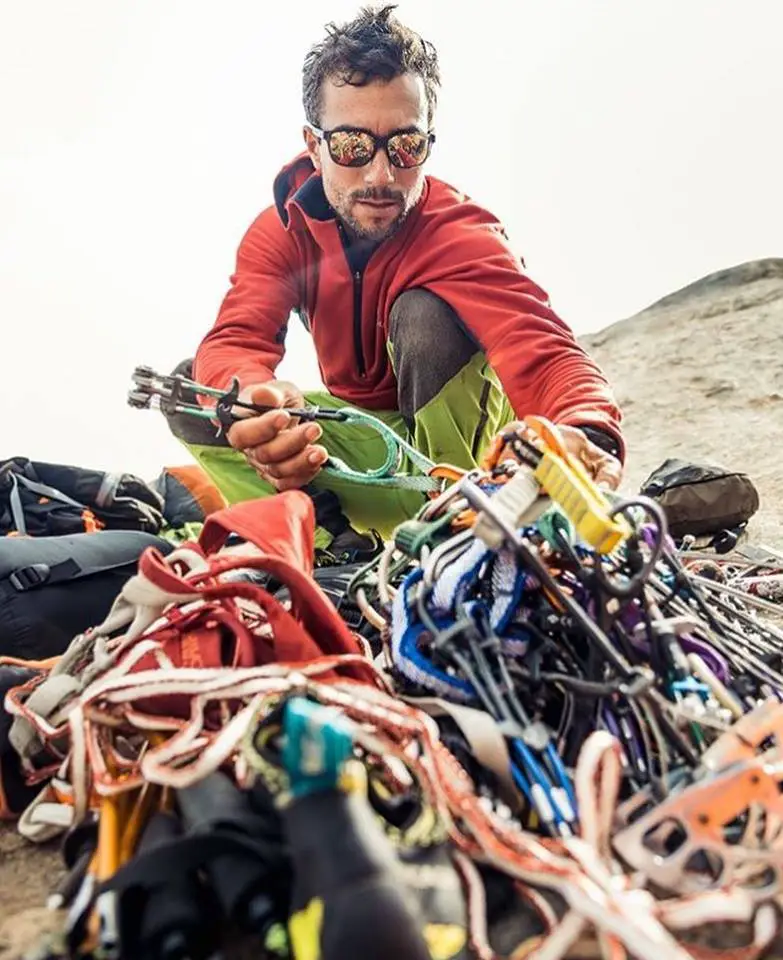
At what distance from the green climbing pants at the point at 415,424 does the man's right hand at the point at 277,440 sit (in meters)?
0.29

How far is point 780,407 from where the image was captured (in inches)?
159

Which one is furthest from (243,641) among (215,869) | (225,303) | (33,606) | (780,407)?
(780,407)

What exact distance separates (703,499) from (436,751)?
5.83ft

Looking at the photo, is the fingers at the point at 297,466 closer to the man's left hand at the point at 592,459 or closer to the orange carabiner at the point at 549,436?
the man's left hand at the point at 592,459

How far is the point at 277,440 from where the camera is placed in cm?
157

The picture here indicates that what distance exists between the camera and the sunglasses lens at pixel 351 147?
6.47 ft

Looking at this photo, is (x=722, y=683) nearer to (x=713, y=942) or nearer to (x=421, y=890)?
(x=713, y=942)

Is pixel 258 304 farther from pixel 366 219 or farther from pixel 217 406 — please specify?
pixel 217 406

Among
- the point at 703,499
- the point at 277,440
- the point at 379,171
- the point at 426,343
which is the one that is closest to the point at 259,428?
the point at 277,440

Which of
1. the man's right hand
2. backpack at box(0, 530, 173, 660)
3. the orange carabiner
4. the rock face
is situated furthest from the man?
the rock face

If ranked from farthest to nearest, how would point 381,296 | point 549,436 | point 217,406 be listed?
point 381,296 < point 217,406 < point 549,436

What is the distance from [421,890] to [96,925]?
234 millimetres

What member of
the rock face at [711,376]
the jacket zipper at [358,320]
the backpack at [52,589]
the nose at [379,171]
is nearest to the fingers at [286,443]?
the backpack at [52,589]

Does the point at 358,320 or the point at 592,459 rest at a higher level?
the point at 358,320
